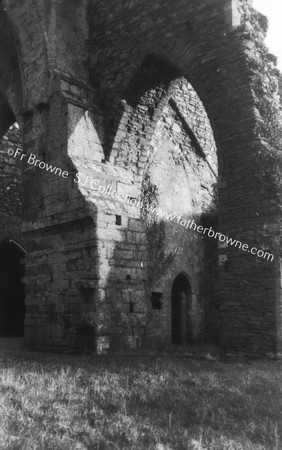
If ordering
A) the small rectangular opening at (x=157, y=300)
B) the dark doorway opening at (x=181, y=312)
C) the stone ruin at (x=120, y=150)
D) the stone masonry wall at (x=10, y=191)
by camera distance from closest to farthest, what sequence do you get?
the stone ruin at (x=120, y=150), the small rectangular opening at (x=157, y=300), the dark doorway opening at (x=181, y=312), the stone masonry wall at (x=10, y=191)

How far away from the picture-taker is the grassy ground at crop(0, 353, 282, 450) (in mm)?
3289

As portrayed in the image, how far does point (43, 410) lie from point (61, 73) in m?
5.93

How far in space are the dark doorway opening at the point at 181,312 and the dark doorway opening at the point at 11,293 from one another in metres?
4.39

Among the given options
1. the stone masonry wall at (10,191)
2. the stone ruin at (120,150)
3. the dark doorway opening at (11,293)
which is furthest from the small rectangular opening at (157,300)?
the dark doorway opening at (11,293)

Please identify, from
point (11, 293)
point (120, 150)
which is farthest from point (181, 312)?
point (11, 293)

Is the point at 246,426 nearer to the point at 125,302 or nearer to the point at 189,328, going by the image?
the point at 125,302

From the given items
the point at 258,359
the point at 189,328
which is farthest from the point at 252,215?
the point at 189,328

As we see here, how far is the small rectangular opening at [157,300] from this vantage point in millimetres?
10852

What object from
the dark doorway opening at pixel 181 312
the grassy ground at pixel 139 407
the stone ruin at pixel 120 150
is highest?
the stone ruin at pixel 120 150

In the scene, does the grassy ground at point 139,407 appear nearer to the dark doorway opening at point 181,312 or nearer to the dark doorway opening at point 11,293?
the dark doorway opening at point 181,312

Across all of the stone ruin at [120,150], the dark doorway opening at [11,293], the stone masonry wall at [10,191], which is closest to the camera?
the stone ruin at [120,150]

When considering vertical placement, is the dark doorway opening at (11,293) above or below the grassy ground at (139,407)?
above

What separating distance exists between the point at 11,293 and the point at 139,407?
34.3ft

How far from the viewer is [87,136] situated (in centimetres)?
825
